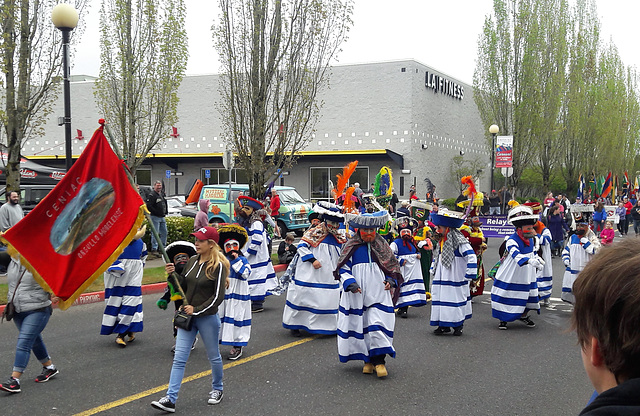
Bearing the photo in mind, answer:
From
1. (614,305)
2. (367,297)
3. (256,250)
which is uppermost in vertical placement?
(614,305)

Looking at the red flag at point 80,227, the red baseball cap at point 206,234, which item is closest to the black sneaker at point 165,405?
the red flag at point 80,227

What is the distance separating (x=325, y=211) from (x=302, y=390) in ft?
9.09

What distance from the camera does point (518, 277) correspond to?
29.0 feet

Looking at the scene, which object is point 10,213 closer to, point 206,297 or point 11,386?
point 11,386

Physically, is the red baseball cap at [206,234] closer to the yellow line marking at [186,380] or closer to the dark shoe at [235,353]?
the yellow line marking at [186,380]

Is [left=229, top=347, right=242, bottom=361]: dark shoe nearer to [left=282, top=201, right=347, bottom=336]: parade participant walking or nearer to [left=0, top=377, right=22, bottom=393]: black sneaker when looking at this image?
[left=282, top=201, right=347, bottom=336]: parade participant walking

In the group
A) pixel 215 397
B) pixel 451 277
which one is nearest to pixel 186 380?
pixel 215 397

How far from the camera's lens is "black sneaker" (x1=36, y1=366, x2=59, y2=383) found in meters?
6.02

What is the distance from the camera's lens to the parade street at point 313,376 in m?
5.41

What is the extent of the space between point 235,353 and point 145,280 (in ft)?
19.1

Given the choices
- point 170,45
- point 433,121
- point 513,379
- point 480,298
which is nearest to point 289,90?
point 170,45

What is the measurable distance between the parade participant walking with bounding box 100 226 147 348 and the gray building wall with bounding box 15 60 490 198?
25.0 metres

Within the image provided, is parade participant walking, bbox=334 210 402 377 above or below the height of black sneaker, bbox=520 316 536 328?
above

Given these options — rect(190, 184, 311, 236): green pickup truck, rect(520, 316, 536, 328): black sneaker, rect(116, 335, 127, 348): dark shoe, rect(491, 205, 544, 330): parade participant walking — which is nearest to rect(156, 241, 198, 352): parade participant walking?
rect(116, 335, 127, 348): dark shoe
